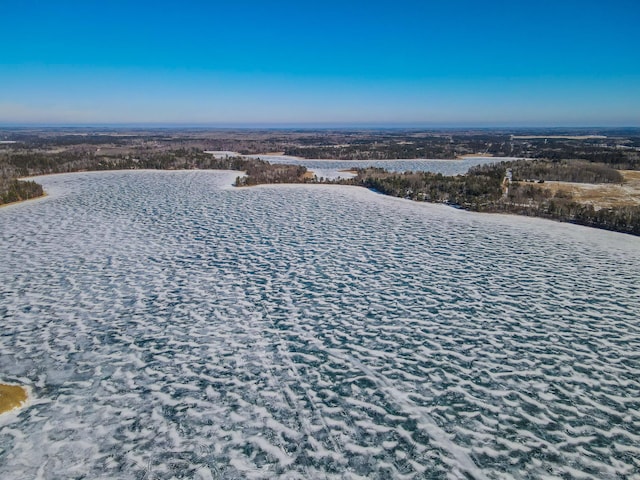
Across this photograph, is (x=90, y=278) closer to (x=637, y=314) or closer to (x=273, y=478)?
(x=273, y=478)

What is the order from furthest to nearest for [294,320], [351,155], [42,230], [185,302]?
1. [351,155]
2. [42,230]
3. [185,302]
4. [294,320]

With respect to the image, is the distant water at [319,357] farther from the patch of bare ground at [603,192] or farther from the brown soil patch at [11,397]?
the patch of bare ground at [603,192]

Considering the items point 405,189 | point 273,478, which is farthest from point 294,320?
point 405,189

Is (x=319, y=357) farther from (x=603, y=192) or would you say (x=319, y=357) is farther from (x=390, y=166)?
(x=390, y=166)

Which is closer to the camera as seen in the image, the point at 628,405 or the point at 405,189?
the point at 628,405

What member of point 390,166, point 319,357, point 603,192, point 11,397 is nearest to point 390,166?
point 390,166

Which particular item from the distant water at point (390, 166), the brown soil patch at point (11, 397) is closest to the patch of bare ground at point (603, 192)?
the distant water at point (390, 166)

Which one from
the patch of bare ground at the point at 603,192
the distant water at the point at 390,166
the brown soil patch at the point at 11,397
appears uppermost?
the distant water at the point at 390,166
